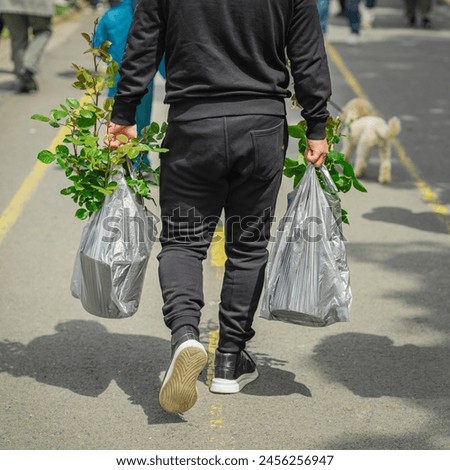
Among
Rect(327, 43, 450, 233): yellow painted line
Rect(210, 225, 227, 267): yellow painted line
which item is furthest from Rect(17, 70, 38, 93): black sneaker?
Rect(210, 225, 227, 267): yellow painted line

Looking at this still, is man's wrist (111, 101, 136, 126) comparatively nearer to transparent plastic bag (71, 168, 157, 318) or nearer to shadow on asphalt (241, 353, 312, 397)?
transparent plastic bag (71, 168, 157, 318)

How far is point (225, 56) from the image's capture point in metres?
4.25

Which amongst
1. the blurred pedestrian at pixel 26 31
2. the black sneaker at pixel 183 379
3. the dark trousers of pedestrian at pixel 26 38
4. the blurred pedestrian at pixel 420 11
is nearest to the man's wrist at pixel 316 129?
the black sneaker at pixel 183 379

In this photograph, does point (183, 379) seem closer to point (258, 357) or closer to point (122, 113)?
point (258, 357)

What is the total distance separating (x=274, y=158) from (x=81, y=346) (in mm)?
1543

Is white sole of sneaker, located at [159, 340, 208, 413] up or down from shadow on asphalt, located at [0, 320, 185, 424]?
up

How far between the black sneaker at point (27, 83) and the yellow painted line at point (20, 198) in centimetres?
352

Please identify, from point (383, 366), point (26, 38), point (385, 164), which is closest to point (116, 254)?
point (383, 366)

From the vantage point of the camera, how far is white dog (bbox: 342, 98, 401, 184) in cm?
857

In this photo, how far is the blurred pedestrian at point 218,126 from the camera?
4.23 metres
